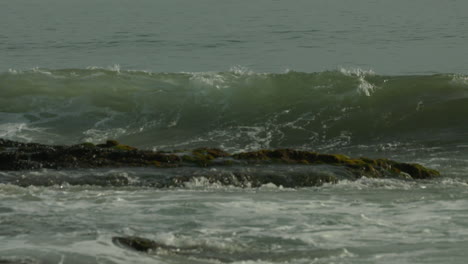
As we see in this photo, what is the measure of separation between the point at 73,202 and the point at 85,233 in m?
1.23

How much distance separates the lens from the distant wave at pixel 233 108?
15180mm

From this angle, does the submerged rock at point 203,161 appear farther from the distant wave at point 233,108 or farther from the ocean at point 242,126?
the distant wave at point 233,108

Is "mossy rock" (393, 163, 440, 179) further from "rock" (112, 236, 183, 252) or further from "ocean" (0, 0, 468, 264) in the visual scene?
"rock" (112, 236, 183, 252)

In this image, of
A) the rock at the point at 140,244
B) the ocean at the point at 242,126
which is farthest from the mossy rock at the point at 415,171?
the rock at the point at 140,244

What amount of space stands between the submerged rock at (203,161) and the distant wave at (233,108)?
391cm

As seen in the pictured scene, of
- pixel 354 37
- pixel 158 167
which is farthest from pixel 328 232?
pixel 354 37

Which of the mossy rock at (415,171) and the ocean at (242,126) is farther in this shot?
the mossy rock at (415,171)

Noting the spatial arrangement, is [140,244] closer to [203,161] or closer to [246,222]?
[246,222]

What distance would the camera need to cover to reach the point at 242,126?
52.8 feet

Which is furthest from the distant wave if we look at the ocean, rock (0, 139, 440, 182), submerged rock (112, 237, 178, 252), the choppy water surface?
submerged rock (112, 237, 178, 252)

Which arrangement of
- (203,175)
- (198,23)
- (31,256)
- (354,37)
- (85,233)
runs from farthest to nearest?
(198,23)
(354,37)
(203,175)
(85,233)
(31,256)

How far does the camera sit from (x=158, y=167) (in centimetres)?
988

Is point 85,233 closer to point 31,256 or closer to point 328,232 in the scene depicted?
point 31,256

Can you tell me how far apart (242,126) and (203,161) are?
617 centimetres
